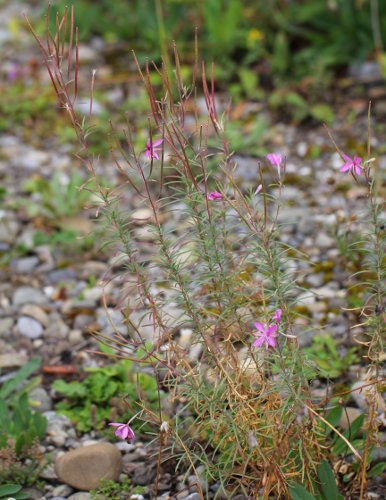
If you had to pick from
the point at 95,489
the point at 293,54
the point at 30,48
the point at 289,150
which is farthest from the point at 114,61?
the point at 95,489

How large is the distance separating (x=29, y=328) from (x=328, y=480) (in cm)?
147

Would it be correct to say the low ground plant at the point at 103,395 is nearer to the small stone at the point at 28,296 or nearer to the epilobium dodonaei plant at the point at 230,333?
the epilobium dodonaei plant at the point at 230,333

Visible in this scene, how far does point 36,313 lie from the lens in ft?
9.95

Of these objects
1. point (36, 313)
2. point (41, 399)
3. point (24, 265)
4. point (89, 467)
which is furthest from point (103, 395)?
point (24, 265)

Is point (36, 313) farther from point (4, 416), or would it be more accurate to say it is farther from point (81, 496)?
point (81, 496)

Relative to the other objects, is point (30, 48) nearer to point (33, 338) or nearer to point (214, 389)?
point (33, 338)

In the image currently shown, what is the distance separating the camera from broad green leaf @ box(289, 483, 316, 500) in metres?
1.76

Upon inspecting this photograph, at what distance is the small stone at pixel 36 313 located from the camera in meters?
3.01

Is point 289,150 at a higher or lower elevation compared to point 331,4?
lower

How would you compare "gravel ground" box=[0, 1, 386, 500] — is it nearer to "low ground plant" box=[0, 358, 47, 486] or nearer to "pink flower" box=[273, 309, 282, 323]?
"low ground plant" box=[0, 358, 47, 486]

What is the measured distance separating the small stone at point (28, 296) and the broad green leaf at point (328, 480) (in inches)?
62.7

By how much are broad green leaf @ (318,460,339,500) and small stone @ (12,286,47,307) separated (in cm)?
159

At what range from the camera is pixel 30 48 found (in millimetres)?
5602

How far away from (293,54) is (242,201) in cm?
332
